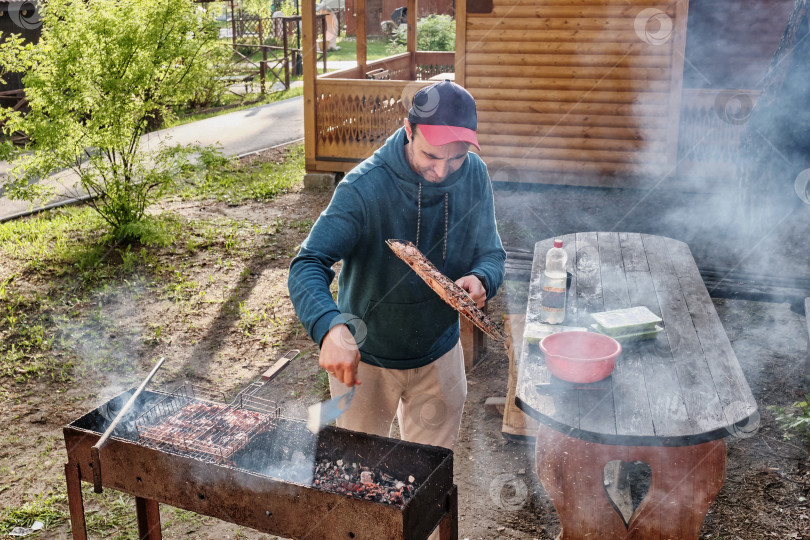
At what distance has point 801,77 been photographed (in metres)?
6.65

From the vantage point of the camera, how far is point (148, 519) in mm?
3609

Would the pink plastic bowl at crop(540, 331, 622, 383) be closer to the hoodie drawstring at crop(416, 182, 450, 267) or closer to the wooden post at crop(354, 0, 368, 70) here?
the hoodie drawstring at crop(416, 182, 450, 267)

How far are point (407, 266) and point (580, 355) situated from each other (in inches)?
38.0

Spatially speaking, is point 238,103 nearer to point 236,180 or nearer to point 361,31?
point 361,31

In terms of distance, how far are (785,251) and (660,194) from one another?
3621 millimetres

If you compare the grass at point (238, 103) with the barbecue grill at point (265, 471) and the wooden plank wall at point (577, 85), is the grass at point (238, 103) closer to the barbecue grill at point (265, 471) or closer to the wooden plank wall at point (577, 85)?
the wooden plank wall at point (577, 85)

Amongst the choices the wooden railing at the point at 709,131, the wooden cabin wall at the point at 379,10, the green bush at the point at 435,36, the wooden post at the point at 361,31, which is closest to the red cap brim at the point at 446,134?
the wooden railing at the point at 709,131

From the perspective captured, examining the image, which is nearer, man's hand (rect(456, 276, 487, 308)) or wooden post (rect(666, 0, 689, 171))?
man's hand (rect(456, 276, 487, 308))

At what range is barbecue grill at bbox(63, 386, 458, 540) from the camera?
107 inches

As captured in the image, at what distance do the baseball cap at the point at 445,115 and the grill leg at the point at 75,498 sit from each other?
2125 mm

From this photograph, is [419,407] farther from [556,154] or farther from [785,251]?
[556,154]

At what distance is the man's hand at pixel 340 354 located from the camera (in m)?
2.71

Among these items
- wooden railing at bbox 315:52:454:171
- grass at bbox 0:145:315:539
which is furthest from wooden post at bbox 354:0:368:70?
grass at bbox 0:145:315:539

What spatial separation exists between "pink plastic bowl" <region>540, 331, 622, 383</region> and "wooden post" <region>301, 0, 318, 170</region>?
8249 millimetres
